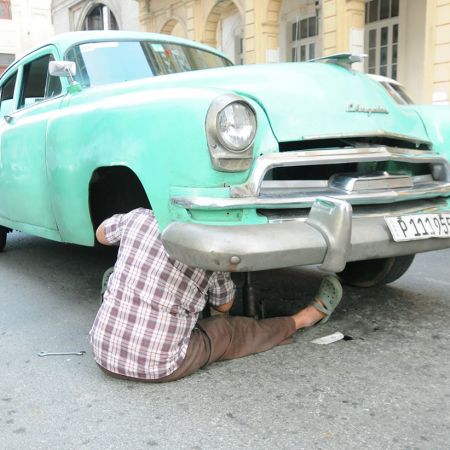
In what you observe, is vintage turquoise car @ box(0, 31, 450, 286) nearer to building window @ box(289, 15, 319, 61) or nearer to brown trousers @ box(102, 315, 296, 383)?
brown trousers @ box(102, 315, 296, 383)

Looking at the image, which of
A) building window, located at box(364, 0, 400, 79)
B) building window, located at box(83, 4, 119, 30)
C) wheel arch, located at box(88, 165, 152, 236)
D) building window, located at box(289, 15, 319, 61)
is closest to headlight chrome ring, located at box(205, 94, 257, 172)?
wheel arch, located at box(88, 165, 152, 236)

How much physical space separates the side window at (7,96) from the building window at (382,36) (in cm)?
807

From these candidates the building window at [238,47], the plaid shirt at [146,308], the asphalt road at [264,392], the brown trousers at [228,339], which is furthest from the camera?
the building window at [238,47]

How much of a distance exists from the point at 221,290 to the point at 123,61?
1.81 m

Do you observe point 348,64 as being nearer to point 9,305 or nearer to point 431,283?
point 431,283

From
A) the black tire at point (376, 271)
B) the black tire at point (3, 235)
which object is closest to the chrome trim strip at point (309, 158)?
the black tire at point (376, 271)

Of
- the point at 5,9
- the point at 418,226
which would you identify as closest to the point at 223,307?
the point at 418,226

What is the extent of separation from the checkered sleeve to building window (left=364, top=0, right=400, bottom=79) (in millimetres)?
9431

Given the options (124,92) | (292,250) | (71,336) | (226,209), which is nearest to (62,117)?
Answer: (124,92)

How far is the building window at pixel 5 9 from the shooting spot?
28.5 meters

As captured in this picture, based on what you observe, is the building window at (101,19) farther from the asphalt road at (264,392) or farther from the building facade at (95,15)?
the asphalt road at (264,392)

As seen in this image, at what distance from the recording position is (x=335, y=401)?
2.16 m

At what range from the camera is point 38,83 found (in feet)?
14.0

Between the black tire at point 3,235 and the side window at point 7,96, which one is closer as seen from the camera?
the side window at point 7,96
